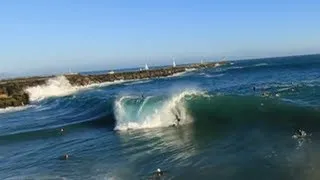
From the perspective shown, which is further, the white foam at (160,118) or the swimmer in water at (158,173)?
the white foam at (160,118)

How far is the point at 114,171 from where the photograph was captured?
1527 centimetres

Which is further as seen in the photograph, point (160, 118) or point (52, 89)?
point (52, 89)

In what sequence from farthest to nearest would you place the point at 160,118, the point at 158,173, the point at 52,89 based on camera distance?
the point at 52,89 → the point at 160,118 → the point at 158,173

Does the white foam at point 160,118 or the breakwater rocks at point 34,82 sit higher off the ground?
the white foam at point 160,118

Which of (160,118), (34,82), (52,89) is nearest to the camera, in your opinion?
(160,118)

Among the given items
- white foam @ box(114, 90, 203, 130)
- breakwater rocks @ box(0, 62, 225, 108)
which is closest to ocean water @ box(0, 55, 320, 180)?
white foam @ box(114, 90, 203, 130)

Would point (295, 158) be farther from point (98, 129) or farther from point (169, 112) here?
point (98, 129)

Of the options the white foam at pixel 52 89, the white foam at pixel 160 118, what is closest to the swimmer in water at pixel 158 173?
the white foam at pixel 160 118

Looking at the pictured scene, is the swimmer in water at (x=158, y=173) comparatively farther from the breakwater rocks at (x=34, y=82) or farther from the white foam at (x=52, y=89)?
the white foam at (x=52, y=89)

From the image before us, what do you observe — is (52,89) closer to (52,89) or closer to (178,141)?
(52,89)

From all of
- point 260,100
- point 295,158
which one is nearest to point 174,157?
point 295,158

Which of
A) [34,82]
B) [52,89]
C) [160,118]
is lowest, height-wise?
[52,89]

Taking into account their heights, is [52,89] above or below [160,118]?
below

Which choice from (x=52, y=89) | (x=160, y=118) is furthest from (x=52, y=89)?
(x=160, y=118)
